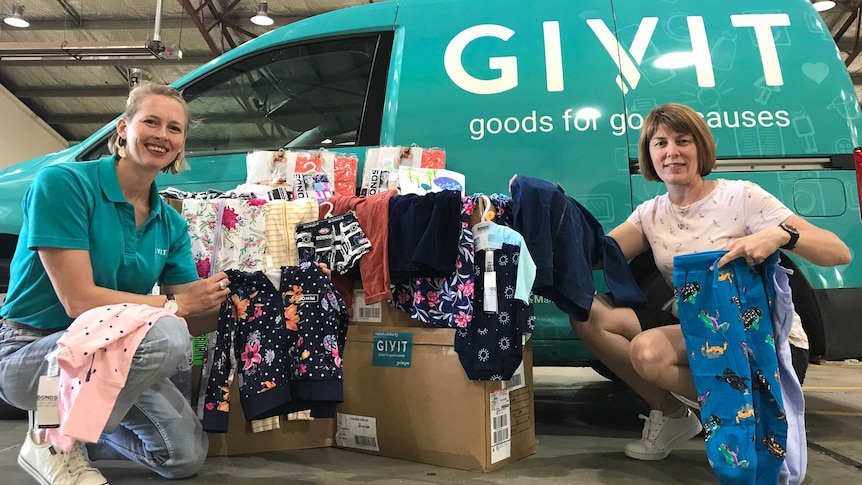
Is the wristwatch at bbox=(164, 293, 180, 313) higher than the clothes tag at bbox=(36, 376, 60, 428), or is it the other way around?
the wristwatch at bbox=(164, 293, 180, 313)

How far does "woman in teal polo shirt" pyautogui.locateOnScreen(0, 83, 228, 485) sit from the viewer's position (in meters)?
1.40

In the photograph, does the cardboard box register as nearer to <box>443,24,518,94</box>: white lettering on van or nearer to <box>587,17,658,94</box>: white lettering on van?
<box>443,24,518,94</box>: white lettering on van

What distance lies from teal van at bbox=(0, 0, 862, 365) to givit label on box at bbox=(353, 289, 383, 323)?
67cm

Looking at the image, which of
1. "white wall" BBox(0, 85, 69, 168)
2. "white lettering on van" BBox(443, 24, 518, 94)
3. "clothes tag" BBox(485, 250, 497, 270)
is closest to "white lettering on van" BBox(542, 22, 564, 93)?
"white lettering on van" BBox(443, 24, 518, 94)

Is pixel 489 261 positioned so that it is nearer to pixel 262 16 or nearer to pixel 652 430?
pixel 652 430

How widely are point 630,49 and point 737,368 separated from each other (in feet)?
4.70

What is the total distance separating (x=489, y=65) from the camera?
94.3 inches

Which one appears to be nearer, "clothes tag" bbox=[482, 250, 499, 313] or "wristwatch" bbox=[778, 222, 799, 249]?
"wristwatch" bbox=[778, 222, 799, 249]

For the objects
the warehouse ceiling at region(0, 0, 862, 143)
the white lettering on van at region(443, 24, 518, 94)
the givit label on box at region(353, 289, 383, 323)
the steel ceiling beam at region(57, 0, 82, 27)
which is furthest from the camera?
the steel ceiling beam at region(57, 0, 82, 27)

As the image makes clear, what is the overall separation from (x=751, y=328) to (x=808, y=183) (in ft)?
3.19

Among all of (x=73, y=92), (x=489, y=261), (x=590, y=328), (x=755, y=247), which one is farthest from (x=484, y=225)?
(x=73, y=92)

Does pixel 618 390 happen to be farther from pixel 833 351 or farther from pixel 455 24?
pixel 455 24

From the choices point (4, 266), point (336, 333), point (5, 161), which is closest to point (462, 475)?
point (336, 333)

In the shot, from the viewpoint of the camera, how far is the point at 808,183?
6.93 feet
